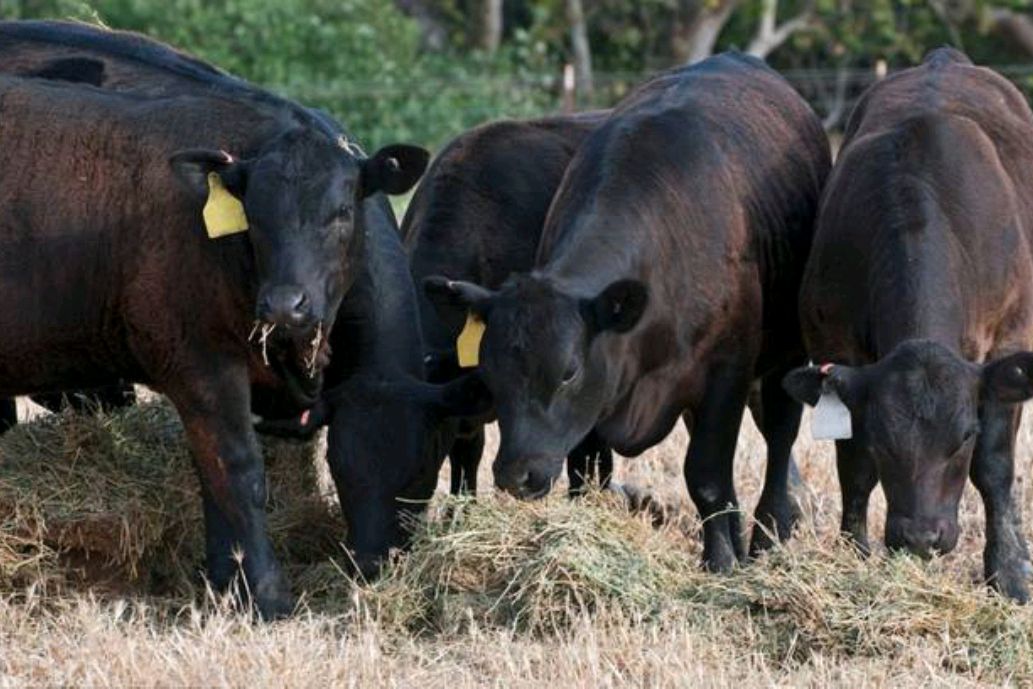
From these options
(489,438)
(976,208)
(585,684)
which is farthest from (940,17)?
(585,684)

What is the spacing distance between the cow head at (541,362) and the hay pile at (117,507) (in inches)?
50.5

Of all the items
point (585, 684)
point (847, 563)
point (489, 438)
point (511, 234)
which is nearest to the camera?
point (585, 684)

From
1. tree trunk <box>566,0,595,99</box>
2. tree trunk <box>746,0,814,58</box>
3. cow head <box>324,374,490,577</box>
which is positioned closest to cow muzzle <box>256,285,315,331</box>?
cow head <box>324,374,490,577</box>

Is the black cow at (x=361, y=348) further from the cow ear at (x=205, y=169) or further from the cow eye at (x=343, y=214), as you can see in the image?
the cow ear at (x=205, y=169)

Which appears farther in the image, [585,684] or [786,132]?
[786,132]

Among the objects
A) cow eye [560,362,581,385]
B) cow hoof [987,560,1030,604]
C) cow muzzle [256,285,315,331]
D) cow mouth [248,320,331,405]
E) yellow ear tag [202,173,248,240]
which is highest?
yellow ear tag [202,173,248,240]

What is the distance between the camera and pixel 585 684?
7.44m

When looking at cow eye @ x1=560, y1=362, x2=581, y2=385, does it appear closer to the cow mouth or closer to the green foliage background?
the cow mouth

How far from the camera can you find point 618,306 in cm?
883

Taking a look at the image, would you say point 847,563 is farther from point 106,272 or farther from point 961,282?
point 106,272

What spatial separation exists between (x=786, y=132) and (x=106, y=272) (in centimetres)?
335

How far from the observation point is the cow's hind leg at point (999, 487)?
9062mm

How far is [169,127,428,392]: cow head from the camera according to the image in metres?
8.55

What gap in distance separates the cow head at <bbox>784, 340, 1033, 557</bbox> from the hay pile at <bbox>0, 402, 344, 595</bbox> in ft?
7.99
